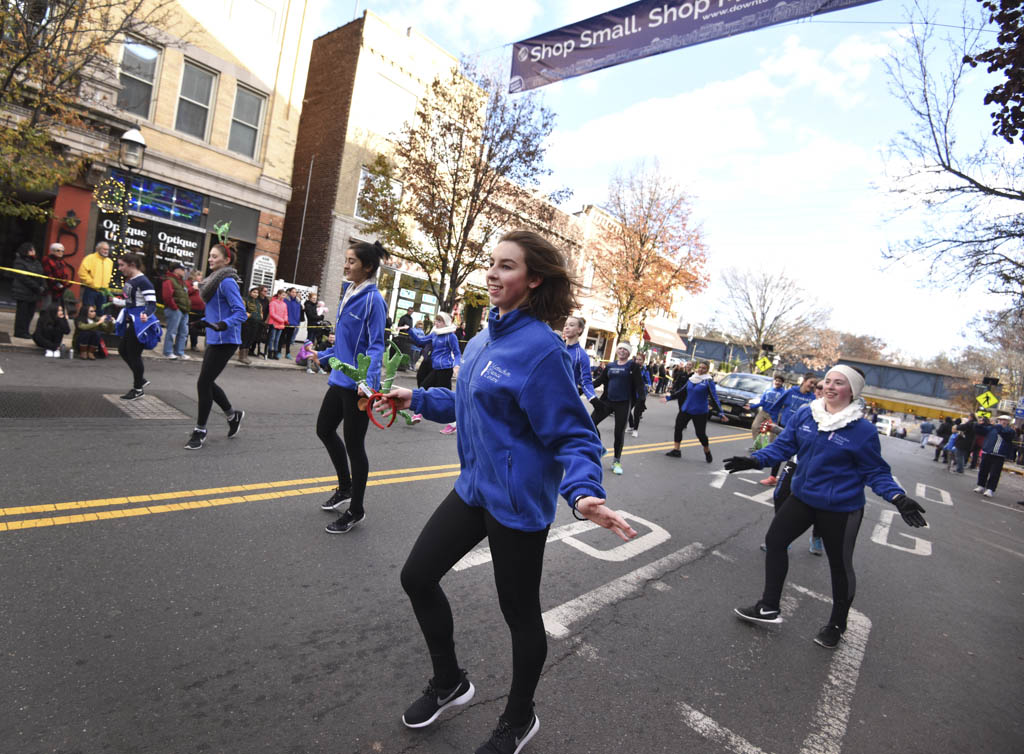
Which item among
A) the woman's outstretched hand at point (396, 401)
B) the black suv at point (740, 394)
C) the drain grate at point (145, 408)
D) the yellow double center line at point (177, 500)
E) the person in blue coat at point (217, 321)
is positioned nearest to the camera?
the woman's outstretched hand at point (396, 401)

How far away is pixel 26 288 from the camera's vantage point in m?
10.4

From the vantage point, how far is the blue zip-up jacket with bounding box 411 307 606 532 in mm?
2072

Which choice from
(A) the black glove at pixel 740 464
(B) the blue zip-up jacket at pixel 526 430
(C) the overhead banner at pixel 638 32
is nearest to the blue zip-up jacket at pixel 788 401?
(C) the overhead banner at pixel 638 32

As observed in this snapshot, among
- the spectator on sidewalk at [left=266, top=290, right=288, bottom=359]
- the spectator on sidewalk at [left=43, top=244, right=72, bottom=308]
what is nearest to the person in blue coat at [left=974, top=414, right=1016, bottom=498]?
the spectator on sidewalk at [left=266, top=290, right=288, bottom=359]

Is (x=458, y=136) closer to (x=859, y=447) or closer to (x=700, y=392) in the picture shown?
(x=700, y=392)

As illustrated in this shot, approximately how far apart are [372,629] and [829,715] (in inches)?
98.0

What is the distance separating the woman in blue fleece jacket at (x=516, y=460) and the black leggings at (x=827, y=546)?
239 centimetres

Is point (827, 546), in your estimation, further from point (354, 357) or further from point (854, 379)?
point (354, 357)

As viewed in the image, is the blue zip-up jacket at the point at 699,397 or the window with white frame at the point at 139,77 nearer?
the blue zip-up jacket at the point at 699,397

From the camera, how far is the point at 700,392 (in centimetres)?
1030

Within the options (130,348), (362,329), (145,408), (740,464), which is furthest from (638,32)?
(145,408)

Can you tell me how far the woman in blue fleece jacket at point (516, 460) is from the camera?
2084mm

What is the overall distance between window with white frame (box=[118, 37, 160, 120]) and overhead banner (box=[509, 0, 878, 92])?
40.9 ft

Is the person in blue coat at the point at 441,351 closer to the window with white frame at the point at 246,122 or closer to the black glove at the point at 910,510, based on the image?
the black glove at the point at 910,510
